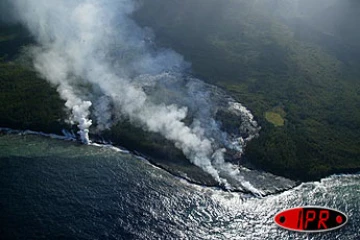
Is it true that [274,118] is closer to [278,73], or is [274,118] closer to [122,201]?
[278,73]

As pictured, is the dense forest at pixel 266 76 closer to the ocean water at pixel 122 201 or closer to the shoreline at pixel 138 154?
the shoreline at pixel 138 154

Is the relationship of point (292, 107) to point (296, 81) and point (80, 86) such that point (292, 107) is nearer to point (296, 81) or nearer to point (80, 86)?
point (296, 81)

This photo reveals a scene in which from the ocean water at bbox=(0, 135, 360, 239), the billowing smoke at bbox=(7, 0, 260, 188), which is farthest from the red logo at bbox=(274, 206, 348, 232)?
the billowing smoke at bbox=(7, 0, 260, 188)

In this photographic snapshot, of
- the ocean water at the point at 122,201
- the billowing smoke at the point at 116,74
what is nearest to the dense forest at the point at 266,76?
the billowing smoke at the point at 116,74

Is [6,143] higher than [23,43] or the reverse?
the reverse

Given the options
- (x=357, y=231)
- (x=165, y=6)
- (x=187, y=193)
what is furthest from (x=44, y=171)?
(x=165, y=6)

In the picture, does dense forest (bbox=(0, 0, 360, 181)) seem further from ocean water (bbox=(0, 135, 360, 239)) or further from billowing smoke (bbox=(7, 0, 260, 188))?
ocean water (bbox=(0, 135, 360, 239))
